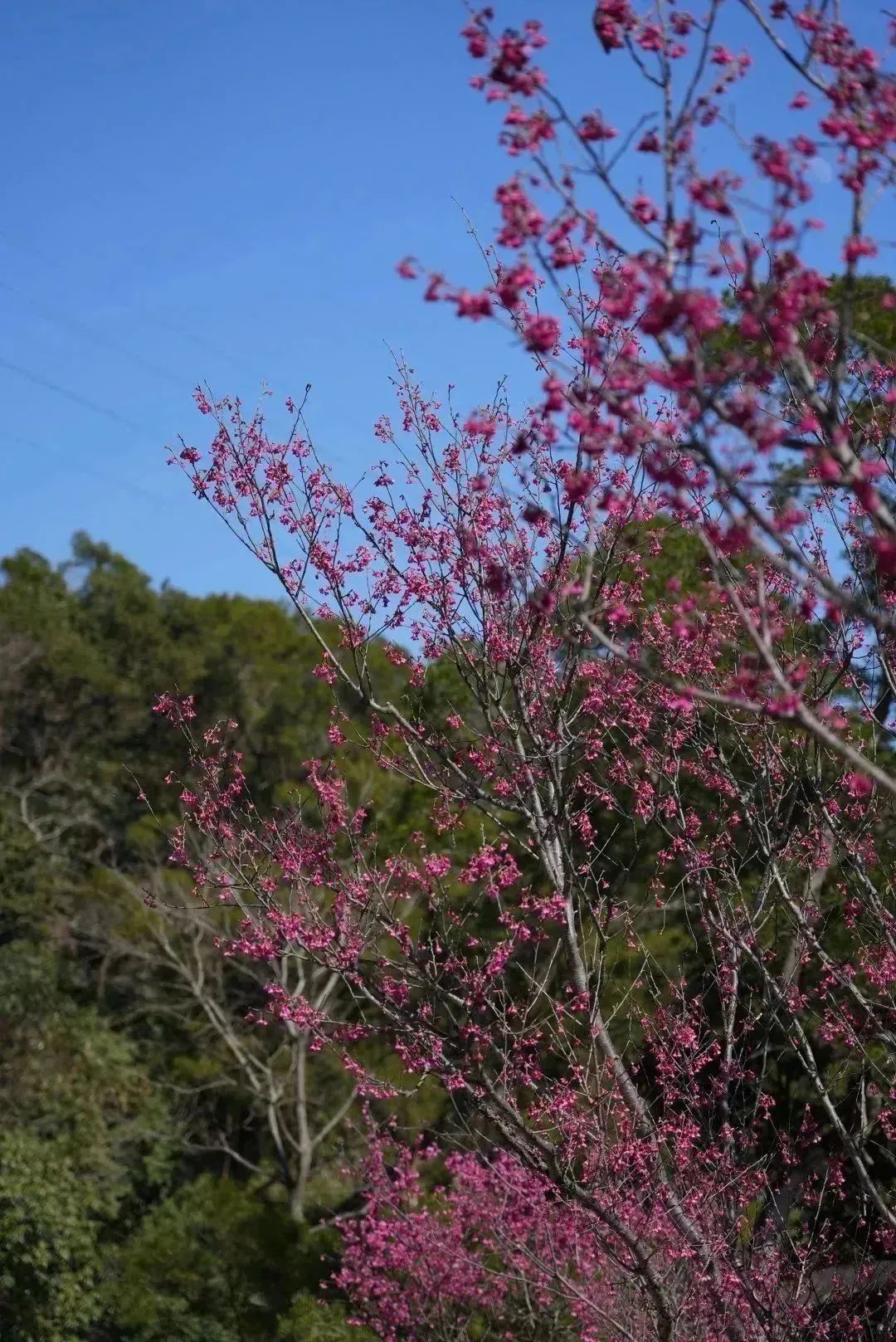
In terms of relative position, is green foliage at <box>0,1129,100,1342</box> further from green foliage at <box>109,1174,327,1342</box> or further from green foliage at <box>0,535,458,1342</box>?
green foliage at <box>109,1174,327,1342</box>

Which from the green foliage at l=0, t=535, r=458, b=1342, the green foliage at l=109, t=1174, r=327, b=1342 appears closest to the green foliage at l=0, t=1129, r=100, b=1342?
the green foliage at l=0, t=535, r=458, b=1342

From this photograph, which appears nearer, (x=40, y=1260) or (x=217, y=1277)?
(x=40, y=1260)

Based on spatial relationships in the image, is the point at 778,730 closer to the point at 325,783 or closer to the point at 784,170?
the point at 325,783

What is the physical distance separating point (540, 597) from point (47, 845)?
17.0 metres

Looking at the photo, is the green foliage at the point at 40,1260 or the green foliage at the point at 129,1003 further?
the green foliage at the point at 129,1003

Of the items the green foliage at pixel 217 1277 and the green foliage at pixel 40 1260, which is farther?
the green foliage at pixel 217 1277

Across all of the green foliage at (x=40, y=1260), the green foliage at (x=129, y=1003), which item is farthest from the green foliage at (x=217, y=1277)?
the green foliage at (x=40, y=1260)

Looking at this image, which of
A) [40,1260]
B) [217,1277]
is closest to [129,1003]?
[217,1277]

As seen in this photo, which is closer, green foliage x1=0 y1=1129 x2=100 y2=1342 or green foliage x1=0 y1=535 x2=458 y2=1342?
green foliage x1=0 y1=1129 x2=100 y2=1342

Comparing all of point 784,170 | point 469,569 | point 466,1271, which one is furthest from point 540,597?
point 466,1271

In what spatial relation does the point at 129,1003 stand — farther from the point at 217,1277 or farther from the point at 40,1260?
the point at 40,1260

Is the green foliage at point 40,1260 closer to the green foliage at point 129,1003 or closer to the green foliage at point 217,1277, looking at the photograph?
the green foliage at point 129,1003

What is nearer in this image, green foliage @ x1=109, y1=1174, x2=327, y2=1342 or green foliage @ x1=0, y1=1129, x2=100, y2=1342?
green foliage @ x1=0, y1=1129, x2=100, y2=1342

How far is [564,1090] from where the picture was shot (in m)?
4.73
